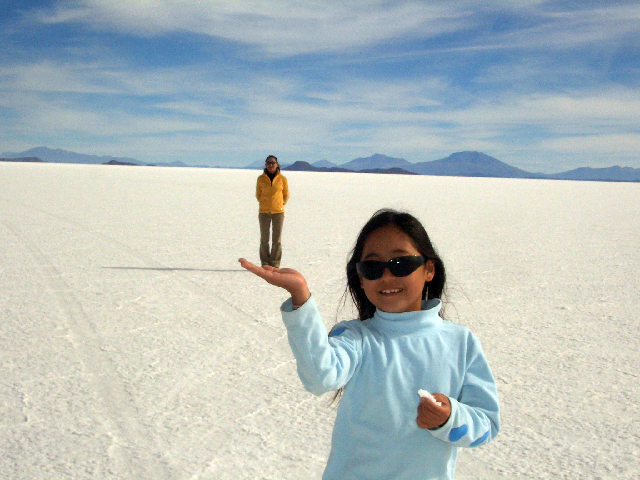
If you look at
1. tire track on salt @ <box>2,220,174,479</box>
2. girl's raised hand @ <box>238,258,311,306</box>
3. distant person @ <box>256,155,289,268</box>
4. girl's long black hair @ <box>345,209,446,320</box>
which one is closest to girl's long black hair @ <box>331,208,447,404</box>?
girl's long black hair @ <box>345,209,446,320</box>

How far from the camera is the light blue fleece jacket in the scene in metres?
1.20

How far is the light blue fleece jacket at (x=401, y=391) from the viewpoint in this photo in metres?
1.20

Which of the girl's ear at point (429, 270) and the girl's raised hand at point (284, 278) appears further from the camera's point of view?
the girl's ear at point (429, 270)

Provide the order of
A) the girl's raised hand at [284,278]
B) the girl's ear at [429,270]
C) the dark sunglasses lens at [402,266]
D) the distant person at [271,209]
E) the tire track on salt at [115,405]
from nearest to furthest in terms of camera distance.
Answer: the girl's raised hand at [284,278]
the dark sunglasses lens at [402,266]
the girl's ear at [429,270]
the tire track on salt at [115,405]
the distant person at [271,209]

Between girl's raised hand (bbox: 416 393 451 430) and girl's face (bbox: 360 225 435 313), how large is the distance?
10.0 inches

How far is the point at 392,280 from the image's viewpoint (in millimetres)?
1319

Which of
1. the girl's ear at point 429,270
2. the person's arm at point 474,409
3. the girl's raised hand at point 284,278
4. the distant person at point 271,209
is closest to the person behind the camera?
the girl's raised hand at point 284,278

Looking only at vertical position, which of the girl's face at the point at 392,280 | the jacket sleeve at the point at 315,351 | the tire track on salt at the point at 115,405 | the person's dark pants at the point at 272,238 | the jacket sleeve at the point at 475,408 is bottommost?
the tire track on salt at the point at 115,405

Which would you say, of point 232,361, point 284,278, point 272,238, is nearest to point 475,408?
point 284,278

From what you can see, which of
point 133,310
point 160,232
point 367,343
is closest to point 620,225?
point 160,232

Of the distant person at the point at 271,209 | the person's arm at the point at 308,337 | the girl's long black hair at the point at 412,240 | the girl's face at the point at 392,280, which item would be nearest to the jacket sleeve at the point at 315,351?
the person's arm at the point at 308,337

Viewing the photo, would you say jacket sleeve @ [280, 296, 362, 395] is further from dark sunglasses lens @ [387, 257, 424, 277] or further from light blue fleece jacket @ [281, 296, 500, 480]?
dark sunglasses lens @ [387, 257, 424, 277]

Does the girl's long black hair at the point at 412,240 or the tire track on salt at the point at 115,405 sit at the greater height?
the girl's long black hair at the point at 412,240

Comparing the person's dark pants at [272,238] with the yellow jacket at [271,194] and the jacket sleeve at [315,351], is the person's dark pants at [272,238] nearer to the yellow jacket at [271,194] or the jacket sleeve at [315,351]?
the yellow jacket at [271,194]
